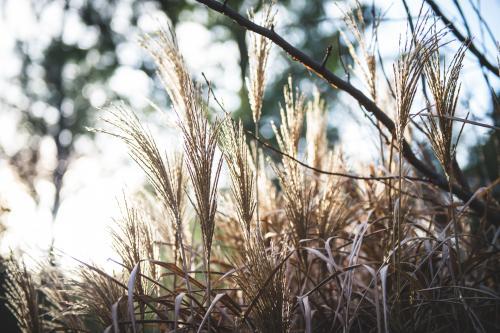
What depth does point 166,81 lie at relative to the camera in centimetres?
136

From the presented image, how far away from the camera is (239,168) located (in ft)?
4.11

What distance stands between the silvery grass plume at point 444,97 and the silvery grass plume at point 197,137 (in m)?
0.62

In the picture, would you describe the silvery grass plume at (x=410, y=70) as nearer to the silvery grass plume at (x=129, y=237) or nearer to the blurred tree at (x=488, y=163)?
the silvery grass plume at (x=129, y=237)

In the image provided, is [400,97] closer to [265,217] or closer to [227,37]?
[265,217]

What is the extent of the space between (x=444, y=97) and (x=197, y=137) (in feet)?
2.30

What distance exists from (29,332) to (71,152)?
9073 millimetres

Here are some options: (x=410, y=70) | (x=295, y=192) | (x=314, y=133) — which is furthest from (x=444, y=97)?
(x=314, y=133)

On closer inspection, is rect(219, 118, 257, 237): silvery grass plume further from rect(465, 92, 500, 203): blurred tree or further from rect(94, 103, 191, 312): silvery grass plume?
rect(465, 92, 500, 203): blurred tree

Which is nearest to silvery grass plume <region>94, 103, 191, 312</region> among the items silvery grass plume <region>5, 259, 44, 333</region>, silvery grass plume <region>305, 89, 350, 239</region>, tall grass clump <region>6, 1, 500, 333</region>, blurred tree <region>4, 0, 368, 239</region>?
tall grass clump <region>6, 1, 500, 333</region>

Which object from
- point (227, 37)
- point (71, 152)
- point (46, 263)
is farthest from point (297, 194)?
point (71, 152)

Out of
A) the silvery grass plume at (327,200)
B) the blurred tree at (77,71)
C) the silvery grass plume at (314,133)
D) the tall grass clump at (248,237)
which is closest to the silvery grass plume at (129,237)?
the tall grass clump at (248,237)

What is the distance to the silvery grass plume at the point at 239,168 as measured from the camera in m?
1.24

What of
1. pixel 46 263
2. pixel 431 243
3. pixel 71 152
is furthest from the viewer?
pixel 71 152

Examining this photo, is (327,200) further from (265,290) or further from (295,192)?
(265,290)
